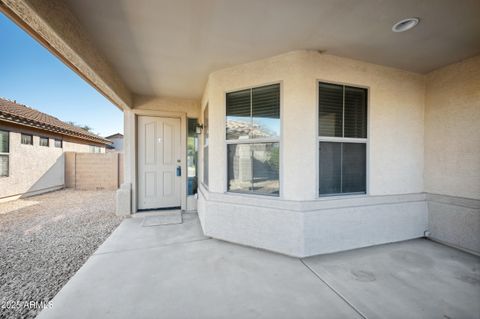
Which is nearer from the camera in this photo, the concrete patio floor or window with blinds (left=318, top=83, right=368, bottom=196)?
the concrete patio floor

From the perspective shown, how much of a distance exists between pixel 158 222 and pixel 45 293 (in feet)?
6.98

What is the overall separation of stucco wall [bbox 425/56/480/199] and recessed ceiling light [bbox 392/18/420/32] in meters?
1.67

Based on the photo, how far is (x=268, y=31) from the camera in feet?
7.27

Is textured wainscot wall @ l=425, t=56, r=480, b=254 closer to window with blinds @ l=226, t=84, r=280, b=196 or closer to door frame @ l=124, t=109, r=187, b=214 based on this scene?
window with blinds @ l=226, t=84, r=280, b=196

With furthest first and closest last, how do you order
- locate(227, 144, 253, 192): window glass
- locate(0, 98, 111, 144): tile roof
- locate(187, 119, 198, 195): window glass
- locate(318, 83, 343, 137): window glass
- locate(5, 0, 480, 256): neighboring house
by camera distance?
1. locate(0, 98, 111, 144): tile roof
2. locate(187, 119, 198, 195): window glass
3. locate(227, 144, 253, 192): window glass
4. locate(318, 83, 343, 137): window glass
5. locate(5, 0, 480, 256): neighboring house

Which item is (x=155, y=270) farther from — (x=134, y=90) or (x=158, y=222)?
(x=134, y=90)

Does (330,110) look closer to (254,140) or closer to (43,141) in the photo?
(254,140)

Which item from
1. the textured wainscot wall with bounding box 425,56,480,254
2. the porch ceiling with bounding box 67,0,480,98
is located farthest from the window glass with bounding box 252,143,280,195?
the textured wainscot wall with bounding box 425,56,480,254

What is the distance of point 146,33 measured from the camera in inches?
89.0

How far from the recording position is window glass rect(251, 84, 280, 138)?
9.41 ft

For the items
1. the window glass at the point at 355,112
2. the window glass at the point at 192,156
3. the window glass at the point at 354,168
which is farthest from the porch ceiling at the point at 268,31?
the window glass at the point at 192,156

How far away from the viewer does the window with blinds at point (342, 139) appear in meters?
2.83

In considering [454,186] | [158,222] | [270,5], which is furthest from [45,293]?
[454,186]

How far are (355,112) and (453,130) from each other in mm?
1548
